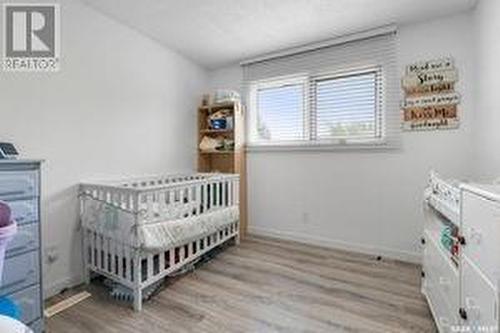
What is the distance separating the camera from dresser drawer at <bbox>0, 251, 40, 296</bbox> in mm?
1474

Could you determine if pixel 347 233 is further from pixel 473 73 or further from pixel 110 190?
pixel 110 190

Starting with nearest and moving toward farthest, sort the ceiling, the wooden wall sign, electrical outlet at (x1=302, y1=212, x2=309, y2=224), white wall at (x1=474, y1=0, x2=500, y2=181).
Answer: white wall at (x1=474, y1=0, x2=500, y2=181)
the ceiling
the wooden wall sign
electrical outlet at (x1=302, y1=212, x2=309, y2=224)

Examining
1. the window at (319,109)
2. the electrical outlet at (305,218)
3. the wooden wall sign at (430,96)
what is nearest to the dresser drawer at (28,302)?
the electrical outlet at (305,218)

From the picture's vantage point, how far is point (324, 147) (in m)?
3.11

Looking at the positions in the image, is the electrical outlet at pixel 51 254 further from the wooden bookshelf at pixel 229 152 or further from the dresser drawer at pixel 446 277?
the dresser drawer at pixel 446 277

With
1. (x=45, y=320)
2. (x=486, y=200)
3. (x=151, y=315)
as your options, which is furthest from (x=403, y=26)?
(x=45, y=320)

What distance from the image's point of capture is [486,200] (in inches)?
39.0

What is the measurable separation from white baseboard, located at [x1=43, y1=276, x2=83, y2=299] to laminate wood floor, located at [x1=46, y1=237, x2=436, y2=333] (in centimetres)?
13

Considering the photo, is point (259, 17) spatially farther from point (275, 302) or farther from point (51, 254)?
point (51, 254)

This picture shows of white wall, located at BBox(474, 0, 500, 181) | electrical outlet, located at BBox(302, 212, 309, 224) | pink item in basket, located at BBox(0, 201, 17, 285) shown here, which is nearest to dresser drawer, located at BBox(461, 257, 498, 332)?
white wall, located at BBox(474, 0, 500, 181)

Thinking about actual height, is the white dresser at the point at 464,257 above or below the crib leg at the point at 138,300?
above

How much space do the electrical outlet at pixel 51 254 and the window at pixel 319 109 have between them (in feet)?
7.61

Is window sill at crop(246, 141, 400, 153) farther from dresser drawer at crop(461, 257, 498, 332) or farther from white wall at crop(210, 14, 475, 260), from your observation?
dresser drawer at crop(461, 257, 498, 332)

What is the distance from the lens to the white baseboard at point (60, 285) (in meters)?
2.06
